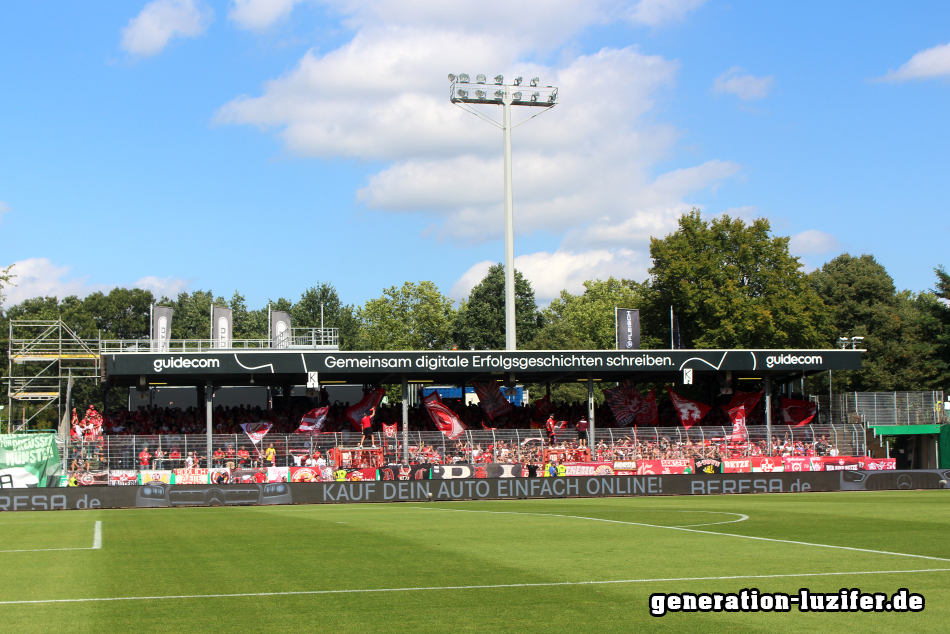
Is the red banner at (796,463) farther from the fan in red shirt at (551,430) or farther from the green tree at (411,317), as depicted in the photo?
the green tree at (411,317)

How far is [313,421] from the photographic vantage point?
44500 mm

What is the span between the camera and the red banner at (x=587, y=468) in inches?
1674

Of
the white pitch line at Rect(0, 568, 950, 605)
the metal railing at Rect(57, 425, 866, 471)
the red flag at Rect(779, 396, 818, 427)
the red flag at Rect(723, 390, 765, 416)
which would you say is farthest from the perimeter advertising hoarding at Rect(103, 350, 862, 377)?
the white pitch line at Rect(0, 568, 950, 605)

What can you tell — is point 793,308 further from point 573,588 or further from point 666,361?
point 573,588

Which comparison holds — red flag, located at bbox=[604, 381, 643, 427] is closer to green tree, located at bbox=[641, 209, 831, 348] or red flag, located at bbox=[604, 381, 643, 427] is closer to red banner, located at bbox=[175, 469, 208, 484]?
green tree, located at bbox=[641, 209, 831, 348]

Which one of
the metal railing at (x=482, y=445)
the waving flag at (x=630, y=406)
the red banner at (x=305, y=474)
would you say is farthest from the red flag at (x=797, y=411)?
the red banner at (x=305, y=474)

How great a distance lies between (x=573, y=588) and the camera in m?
11.2

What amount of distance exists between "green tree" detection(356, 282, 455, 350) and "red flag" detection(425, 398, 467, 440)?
4660cm

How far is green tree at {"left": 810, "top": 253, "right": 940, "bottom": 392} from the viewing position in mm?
69625

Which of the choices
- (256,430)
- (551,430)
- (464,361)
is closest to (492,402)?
(551,430)

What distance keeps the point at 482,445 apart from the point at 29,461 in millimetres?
20827

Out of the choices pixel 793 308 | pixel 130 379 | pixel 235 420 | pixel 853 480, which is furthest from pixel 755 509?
pixel 793 308

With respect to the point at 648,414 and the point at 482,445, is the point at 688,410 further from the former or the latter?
the point at 482,445

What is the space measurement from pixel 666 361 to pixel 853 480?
1175cm
